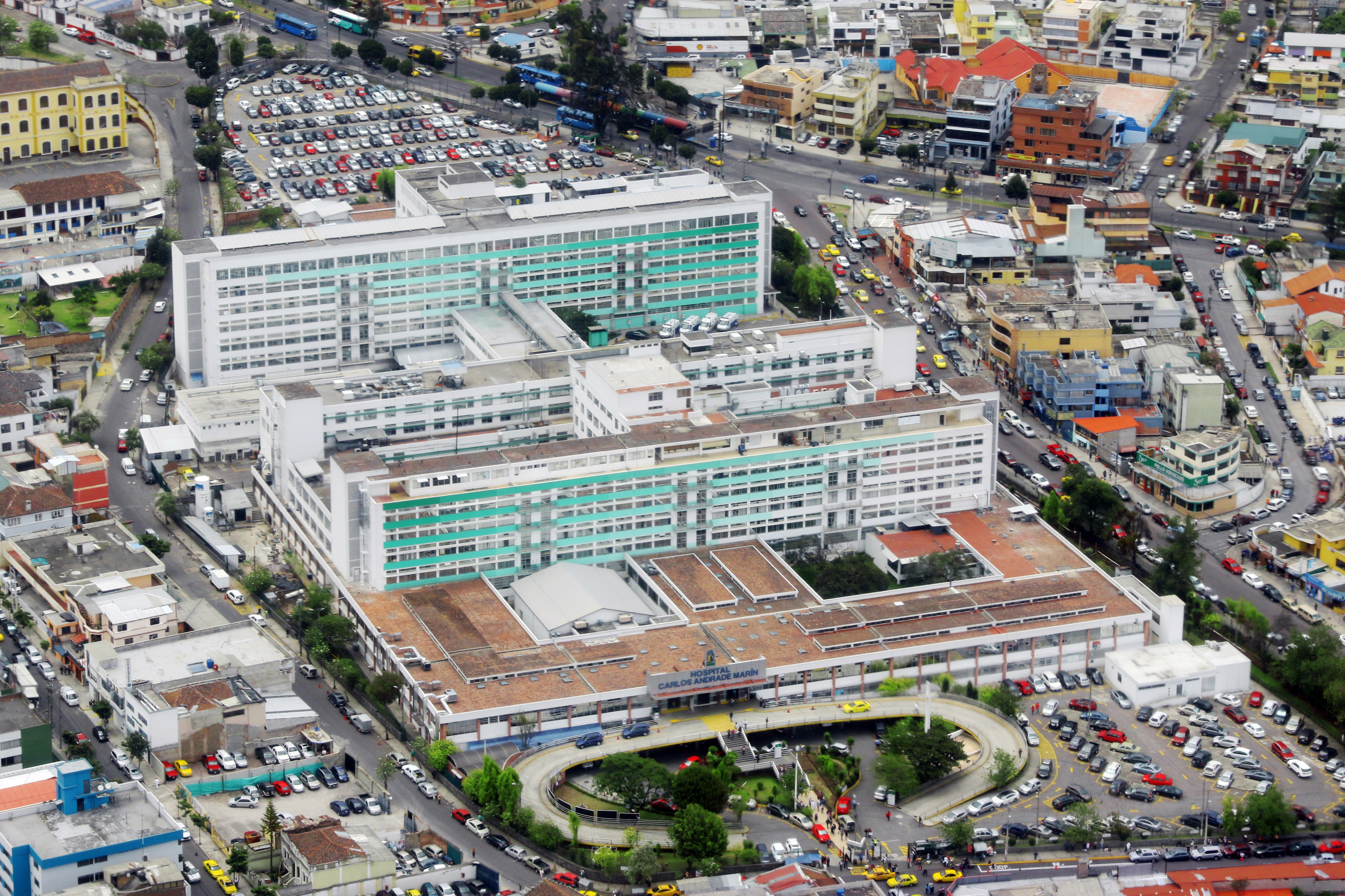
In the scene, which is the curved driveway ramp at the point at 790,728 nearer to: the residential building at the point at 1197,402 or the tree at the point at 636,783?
the tree at the point at 636,783

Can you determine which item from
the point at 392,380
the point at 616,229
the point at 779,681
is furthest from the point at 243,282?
the point at 779,681

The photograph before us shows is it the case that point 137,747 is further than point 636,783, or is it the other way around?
point 137,747

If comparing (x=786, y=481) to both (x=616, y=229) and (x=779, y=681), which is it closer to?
(x=779, y=681)

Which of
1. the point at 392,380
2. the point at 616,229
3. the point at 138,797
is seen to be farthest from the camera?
the point at 616,229

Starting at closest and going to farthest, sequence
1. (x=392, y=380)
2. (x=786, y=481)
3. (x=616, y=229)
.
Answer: (x=786, y=481)
(x=392, y=380)
(x=616, y=229)

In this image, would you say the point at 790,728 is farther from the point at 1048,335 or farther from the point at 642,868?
the point at 1048,335

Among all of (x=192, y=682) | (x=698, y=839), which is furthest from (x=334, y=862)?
(x=192, y=682)
